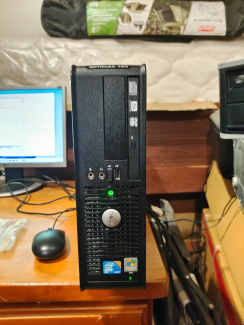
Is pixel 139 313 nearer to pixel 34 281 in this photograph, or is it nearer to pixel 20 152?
pixel 34 281

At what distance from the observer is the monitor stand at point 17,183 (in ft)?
3.26

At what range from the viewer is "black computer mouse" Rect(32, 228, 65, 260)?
57 centimetres

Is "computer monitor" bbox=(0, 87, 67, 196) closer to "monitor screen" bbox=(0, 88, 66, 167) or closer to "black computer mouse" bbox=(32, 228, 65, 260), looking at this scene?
"monitor screen" bbox=(0, 88, 66, 167)

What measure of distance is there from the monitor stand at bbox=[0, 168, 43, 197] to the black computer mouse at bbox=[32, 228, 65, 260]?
1.46 feet

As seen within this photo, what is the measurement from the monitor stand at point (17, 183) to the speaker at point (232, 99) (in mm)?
746

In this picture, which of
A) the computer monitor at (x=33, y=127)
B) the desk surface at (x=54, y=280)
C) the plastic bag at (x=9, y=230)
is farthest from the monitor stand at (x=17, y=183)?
the desk surface at (x=54, y=280)

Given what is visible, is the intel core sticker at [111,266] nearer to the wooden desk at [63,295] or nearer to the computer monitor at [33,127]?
the wooden desk at [63,295]

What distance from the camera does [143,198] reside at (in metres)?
0.46

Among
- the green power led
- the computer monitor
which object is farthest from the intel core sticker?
the computer monitor

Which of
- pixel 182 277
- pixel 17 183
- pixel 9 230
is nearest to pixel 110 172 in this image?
pixel 9 230

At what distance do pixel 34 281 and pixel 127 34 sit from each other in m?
0.99

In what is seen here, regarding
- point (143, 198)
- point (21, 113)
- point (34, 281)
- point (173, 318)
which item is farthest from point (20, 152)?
point (173, 318)

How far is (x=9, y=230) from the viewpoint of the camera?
693 millimetres

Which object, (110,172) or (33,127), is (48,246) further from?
(33,127)
